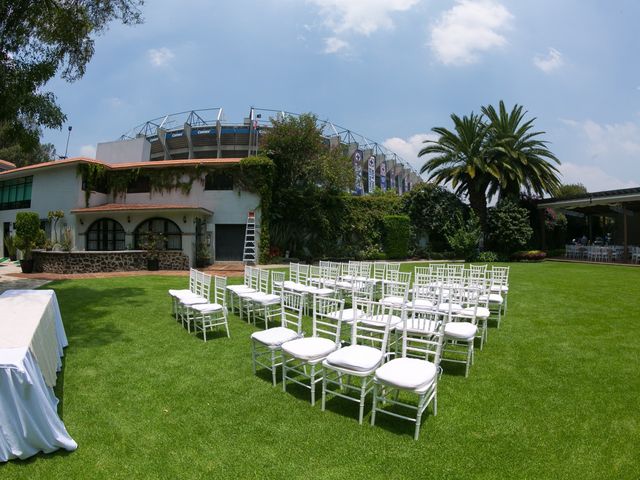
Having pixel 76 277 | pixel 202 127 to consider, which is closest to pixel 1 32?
pixel 76 277

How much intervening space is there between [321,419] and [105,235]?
61.2 feet

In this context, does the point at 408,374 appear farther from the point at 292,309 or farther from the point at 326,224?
the point at 326,224

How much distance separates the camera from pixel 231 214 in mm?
19688

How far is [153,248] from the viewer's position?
54.4 ft

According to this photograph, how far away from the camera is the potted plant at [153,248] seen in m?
16.3

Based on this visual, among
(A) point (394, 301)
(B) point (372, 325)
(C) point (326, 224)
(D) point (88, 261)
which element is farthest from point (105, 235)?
(B) point (372, 325)

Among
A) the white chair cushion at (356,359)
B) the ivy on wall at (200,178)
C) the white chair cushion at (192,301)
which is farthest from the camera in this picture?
the ivy on wall at (200,178)

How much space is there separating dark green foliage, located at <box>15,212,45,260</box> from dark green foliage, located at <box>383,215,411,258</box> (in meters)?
16.7

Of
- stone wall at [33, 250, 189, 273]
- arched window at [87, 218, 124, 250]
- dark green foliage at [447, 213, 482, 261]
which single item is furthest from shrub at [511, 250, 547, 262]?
arched window at [87, 218, 124, 250]

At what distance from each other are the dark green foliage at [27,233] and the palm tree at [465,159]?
67.3ft

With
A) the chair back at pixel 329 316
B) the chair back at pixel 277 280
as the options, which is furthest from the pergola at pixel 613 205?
the chair back at pixel 329 316

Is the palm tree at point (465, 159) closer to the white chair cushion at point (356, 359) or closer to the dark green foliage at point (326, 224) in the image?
the dark green foliage at point (326, 224)

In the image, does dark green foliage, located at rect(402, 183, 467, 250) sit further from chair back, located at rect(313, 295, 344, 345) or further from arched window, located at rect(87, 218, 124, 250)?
chair back, located at rect(313, 295, 344, 345)

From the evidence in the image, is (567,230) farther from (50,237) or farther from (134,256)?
(50,237)
